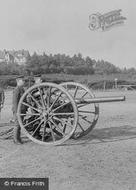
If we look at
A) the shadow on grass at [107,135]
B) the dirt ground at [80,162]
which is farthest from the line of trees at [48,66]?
the dirt ground at [80,162]

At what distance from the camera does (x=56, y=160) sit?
8148mm

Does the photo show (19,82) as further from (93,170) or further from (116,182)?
(116,182)

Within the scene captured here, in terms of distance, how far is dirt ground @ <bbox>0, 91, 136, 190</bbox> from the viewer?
256 inches

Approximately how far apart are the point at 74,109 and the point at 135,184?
10.4 feet

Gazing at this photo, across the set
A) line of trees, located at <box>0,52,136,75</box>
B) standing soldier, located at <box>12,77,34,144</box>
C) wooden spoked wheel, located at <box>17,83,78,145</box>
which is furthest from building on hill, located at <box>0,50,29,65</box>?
wooden spoked wheel, located at <box>17,83,78,145</box>

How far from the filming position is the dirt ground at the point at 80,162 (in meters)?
6.50

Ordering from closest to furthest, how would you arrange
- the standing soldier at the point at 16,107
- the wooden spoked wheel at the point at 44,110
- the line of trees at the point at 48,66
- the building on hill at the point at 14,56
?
1. the wooden spoked wheel at the point at 44,110
2. the standing soldier at the point at 16,107
3. the line of trees at the point at 48,66
4. the building on hill at the point at 14,56

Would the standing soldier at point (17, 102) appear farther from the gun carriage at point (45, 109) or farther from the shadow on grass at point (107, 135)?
the shadow on grass at point (107, 135)

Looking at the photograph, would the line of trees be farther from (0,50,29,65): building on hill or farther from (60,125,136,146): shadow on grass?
(0,50,29,65): building on hill

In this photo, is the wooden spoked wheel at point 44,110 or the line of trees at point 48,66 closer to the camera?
the wooden spoked wheel at point 44,110

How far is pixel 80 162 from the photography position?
26.2 feet

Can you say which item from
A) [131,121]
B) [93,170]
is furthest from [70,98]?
[131,121]

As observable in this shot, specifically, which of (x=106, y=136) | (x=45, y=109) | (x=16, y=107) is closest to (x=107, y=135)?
(x=106, y=136)

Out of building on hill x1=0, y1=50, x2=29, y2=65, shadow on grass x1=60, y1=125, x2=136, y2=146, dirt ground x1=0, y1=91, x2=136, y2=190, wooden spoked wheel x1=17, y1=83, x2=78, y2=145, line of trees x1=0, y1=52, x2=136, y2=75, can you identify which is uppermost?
building on hill x1=0, y1=50, x2=29, y2=65
